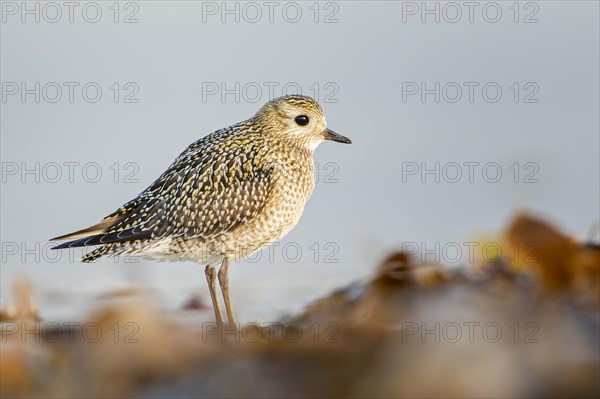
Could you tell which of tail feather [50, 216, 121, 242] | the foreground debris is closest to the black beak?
tail feather [50, 216, 121, 242]

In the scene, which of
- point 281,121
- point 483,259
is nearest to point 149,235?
point 281,121

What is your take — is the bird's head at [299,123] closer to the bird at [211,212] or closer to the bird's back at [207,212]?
the bird at [211,212]

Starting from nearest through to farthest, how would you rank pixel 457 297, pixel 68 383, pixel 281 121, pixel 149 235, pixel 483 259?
pixel 68 383, pixel 457 297, pixel 483 259, pixel 149 235, pixel 281 121

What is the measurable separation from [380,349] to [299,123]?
21.5 feet

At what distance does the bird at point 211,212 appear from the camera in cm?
771

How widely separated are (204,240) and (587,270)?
5552 millimetres

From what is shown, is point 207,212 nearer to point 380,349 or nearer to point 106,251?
point 106,251

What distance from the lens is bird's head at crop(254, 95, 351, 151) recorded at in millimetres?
8539

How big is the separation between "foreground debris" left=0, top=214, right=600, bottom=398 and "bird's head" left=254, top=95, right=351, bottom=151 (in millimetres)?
6120

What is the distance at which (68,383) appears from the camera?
7.14ft

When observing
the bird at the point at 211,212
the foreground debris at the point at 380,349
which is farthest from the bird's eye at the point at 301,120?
the foreground debris at the point at 380,349

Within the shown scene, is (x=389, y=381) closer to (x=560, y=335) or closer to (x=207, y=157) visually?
(x=560, y=335)

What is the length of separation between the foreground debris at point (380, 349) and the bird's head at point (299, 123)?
20.1 ft

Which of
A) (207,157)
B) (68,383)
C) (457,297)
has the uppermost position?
(207,157)
